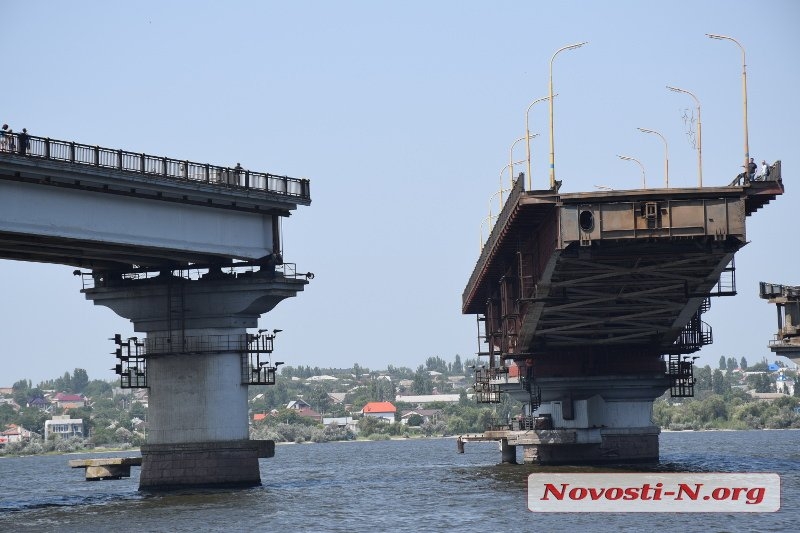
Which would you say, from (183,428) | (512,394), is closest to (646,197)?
(183,428)

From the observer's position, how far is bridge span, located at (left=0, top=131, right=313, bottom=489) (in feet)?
259

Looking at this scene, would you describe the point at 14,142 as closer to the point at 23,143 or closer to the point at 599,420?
the point at 23,143

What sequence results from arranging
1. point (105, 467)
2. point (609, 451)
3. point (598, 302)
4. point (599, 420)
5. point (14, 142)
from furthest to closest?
point (105, 467) → point (599, 420) → point (609, 451) → point (598, 302) → point (14, 142)

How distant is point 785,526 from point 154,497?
106 ft

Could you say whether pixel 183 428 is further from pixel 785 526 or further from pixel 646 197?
pixel 785 526

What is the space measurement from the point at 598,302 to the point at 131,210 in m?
23.7

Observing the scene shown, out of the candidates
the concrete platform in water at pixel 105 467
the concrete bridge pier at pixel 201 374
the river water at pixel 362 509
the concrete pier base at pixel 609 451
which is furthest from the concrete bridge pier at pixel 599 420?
the concrete platform in water at pixel 105 467

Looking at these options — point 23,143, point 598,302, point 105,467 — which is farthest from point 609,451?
point 23,143

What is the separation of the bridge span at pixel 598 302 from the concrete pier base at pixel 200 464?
16685mm

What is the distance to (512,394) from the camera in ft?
352

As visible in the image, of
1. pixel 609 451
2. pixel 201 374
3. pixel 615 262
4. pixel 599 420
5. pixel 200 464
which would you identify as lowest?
pixel 609 451

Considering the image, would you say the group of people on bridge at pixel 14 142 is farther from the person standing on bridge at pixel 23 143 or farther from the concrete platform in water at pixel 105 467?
the concrete platform in water at pixel 105 467

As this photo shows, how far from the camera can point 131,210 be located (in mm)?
76375

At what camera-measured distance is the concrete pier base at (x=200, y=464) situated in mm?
82000
